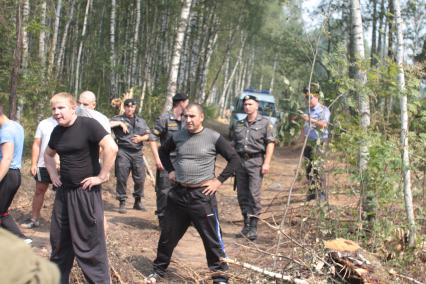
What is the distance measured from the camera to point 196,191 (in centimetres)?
500

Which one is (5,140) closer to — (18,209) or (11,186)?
(11,186)

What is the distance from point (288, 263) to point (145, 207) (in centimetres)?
457

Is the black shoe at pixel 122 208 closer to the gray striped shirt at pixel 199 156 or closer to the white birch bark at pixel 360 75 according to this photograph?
the gray striped shirt at pixel 199 156

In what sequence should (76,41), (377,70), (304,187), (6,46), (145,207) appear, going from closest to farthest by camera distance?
(377,70) → (304,187) → (145,207) → (6,46) → (76,41)

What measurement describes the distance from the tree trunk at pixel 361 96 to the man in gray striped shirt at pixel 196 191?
4.65ft

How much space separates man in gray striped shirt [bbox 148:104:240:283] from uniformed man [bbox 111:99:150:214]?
10.6ft

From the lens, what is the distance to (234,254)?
20.5 ft

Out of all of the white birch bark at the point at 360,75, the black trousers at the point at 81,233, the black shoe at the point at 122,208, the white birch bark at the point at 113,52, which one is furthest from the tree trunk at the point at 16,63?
the white birch bark at the point at 113,52

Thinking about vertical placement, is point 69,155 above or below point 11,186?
above

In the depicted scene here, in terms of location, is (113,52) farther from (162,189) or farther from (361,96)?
(361,96)

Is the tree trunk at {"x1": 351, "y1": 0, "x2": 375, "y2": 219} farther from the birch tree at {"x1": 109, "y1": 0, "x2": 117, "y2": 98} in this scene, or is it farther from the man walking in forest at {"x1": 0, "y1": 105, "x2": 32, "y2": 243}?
the birch tree at {"x1": 109, "y1": 0, "x2": 117, "y2": 98}

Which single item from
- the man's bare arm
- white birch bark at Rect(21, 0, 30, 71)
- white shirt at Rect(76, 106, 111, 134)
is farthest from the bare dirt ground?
white birch bark at Rect(21, 0, 30, 71)

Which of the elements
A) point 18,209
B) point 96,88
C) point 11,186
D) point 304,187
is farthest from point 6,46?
point 96,88

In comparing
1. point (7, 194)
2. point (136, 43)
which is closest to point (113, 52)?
point (136, 43)
